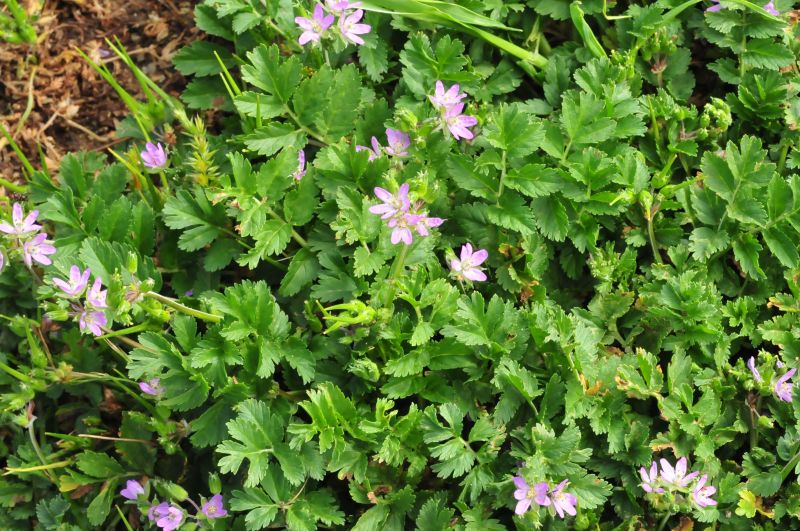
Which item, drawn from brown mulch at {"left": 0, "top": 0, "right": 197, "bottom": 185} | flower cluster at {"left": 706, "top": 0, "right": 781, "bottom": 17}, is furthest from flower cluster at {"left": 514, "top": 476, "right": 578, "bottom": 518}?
brown mulch at {"left": 0, "top": 0, "right": 197, "bottom": 185}

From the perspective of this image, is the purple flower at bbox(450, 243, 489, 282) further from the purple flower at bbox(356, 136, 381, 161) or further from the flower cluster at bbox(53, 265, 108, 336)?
the flower cluster at bbox(53, 265, 108, 336)

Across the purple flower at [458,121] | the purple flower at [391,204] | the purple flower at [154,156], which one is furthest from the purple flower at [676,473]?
the purple flower at [154,156]

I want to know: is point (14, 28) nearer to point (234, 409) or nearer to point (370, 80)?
point (370, 80)

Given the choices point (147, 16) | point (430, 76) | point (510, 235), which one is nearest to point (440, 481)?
point (510, 235)

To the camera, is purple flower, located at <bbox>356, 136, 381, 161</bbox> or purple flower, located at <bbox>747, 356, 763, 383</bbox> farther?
purple flower, located at <bbox>356, 136, 381, 161</bbox>

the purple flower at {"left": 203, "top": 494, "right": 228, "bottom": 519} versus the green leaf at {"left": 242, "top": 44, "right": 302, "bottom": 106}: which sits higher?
the green leaf at {"left": 242, "top": 44, "right": 302, "bottom": 106}

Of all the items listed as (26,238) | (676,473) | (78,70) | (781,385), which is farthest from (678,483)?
(78,70)

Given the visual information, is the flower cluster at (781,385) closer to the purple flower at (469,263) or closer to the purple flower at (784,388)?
the purple flower at (784,388)
